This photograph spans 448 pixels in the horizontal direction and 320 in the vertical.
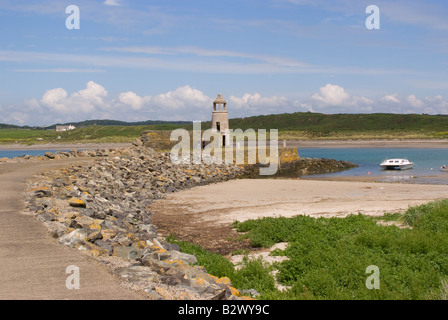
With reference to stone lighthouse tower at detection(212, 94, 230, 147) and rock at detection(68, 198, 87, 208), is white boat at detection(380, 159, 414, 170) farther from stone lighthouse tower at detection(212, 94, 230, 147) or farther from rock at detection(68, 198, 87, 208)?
rock at detection(68, 198, 87, 208)

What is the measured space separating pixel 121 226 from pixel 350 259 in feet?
19.8

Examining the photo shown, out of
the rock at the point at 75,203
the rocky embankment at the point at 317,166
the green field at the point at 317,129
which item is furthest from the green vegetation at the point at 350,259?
the green field at the point at 317,129

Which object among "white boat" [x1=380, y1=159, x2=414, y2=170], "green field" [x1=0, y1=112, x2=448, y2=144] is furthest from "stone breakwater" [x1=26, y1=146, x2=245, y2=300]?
"green field" [x1=0, y1=112, x2=448, y2=144]

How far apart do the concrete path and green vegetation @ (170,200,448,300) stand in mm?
3142

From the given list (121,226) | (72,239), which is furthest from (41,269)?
(121,226)

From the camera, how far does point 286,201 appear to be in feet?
66.0

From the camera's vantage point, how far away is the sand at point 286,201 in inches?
651

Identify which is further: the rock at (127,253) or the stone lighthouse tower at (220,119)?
the stone lighthouse tower at (220,119)

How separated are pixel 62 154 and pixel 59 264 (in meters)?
25.5

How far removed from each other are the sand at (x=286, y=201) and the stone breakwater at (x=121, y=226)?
1.99 m

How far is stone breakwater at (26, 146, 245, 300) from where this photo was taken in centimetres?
668

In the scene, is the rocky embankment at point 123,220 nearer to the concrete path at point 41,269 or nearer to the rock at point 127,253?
the rock at point 127,253

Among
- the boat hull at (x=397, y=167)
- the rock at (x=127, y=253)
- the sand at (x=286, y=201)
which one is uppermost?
the rock at (x=127, y=253)

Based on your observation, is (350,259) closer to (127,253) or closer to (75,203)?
(127,253)
